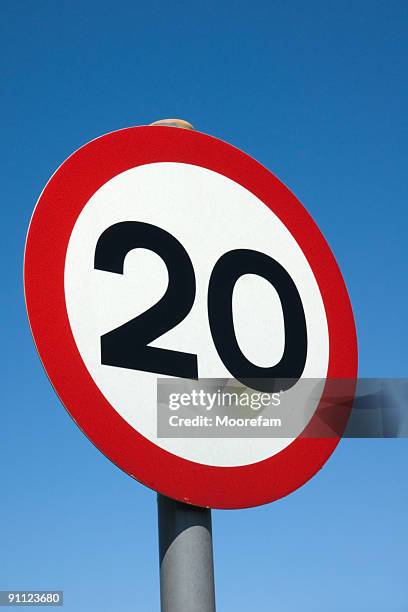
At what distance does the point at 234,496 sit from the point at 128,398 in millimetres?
217

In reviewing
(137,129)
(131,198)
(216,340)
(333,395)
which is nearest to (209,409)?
(216,340)

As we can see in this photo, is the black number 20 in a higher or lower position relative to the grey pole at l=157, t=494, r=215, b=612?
higher

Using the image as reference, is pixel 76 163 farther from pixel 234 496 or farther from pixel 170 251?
pixel 234 496

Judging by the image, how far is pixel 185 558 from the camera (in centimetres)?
110

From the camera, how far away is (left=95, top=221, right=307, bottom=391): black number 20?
1.15 metres

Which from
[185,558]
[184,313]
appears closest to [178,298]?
[184,313]

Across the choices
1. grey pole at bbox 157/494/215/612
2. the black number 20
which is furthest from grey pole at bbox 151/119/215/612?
the black number 20

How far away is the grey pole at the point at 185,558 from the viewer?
107cm

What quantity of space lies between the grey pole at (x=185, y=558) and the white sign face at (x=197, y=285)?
0.08m

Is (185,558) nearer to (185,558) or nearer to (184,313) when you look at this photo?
(185,558)

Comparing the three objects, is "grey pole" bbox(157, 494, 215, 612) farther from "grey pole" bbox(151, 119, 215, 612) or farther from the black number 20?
the black number 20

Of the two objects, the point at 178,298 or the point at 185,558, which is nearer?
the point at 185,558

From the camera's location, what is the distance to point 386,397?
1439 millimetres

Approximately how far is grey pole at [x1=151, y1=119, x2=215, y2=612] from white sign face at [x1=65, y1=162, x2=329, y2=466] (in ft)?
0.27
